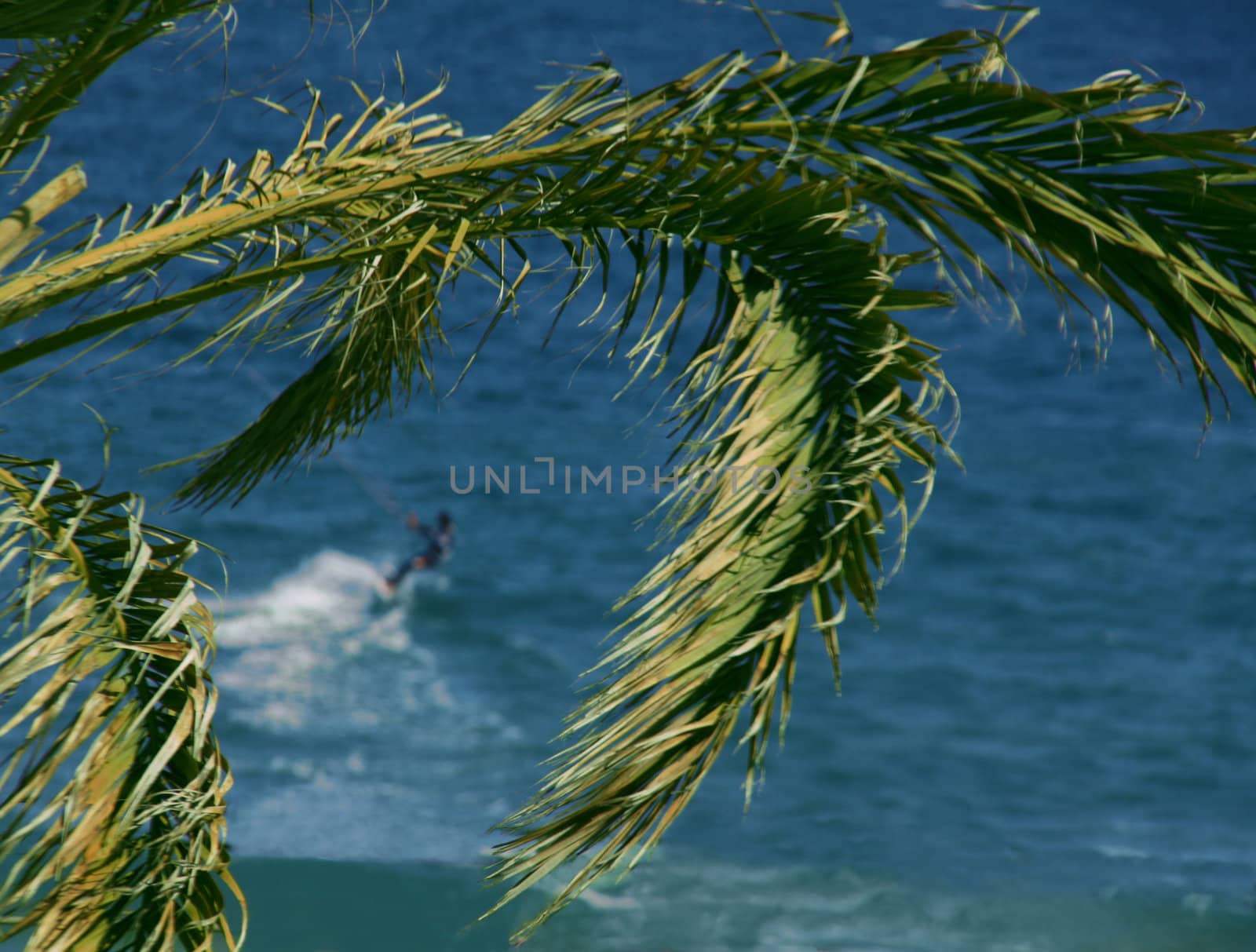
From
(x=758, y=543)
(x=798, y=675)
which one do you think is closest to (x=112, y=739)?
(x=758, y=543)

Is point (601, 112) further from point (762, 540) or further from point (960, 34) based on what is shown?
point (762, 540)

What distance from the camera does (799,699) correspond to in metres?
10.2

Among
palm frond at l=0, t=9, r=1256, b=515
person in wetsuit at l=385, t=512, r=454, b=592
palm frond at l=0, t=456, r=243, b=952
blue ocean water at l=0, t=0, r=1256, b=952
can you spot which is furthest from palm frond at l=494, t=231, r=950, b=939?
person in wetsuit at l=385, t=512, r=454, b=592

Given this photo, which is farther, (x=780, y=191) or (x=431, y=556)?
(x=431, y=556)

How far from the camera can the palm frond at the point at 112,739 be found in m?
2.14

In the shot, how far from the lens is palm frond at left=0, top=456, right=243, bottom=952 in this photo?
214 cm

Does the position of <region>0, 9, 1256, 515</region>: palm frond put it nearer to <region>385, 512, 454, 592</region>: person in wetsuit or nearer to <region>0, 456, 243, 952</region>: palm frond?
<region>0, 456, 243, 952</region>: palm frond

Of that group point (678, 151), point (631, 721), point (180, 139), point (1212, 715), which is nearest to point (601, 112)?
point (678, 151)

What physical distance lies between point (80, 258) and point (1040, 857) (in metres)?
7.42

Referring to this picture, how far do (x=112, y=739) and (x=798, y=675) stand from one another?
8.47m

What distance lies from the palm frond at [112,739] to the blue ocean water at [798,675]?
2633 millimetres

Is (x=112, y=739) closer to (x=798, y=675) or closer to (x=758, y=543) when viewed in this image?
(x=758, y=543)

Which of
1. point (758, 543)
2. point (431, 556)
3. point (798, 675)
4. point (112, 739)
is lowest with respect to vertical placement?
point (798, 675)

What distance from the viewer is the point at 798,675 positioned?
10383 mm
